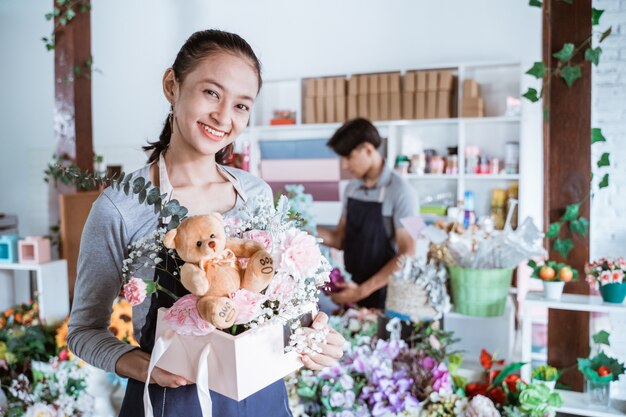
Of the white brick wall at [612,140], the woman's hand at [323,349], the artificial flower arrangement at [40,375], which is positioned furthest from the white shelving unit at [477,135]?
the woman's hand at [323,349]

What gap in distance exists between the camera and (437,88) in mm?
5254

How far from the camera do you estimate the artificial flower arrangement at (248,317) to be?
95 centimetres

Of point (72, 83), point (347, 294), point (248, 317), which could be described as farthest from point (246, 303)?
point (72, 83)

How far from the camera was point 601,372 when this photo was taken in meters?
2.20

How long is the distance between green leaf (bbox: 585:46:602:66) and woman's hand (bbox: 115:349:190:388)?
206 centimetres

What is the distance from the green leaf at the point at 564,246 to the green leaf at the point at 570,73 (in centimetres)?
67

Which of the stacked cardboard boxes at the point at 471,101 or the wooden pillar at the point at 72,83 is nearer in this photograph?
the wooden pillar at the point at 72,83

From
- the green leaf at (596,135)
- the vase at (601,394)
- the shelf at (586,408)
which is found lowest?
the shelf at (586,408)

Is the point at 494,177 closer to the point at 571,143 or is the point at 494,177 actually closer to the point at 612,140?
the point at 612,140

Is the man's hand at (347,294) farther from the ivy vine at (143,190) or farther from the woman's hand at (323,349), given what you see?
the ivy vine at (143,190)

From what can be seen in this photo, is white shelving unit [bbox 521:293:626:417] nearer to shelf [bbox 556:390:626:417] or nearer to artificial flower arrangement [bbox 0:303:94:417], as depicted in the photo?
shelf [bbox 556:390:626:417]

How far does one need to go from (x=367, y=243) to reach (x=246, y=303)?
2.63 m

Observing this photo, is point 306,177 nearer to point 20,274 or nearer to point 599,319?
point 20,274

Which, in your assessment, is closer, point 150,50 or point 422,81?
point 422,81
